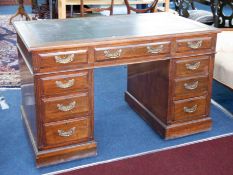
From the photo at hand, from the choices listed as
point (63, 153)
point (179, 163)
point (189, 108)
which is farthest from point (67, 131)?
point (189, 108)

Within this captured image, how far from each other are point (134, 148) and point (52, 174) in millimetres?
594

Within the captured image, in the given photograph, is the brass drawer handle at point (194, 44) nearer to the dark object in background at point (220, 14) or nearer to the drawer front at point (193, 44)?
the drawer front at point (193, 44)

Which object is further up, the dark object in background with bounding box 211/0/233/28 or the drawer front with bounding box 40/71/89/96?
the dark object in background with bounding box 211/0/233/28

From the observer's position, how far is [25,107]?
8.88 feet

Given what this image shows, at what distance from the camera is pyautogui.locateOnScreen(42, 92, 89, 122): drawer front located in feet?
7.41

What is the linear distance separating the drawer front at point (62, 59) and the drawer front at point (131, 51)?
96 millimetres

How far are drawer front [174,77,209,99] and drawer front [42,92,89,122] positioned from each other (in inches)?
25.3

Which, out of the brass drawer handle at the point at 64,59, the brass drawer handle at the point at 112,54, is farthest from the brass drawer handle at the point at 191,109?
the brass drawer handle at the point at 64,59

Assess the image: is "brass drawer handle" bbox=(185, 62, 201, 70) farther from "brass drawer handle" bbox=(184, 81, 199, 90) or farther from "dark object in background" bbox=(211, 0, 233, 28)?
"dark object in background" bbox=(211, 0, 233, 28)

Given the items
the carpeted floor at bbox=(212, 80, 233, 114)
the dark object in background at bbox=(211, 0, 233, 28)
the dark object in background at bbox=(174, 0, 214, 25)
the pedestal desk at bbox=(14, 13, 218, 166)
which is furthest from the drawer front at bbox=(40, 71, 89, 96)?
the dark object in background at bbox=(174, 0, 214, 25)

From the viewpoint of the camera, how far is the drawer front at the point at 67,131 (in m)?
2.33

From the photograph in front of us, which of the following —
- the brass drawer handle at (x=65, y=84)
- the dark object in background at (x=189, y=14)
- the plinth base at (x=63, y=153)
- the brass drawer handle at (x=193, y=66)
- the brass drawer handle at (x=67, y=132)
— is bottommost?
the plinth base at (x=63, y=153)

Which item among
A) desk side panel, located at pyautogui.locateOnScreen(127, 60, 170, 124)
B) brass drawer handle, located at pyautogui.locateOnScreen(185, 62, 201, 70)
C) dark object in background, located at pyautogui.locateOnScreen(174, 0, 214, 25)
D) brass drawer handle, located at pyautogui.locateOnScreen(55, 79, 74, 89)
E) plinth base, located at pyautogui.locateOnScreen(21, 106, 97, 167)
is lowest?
plinth base, located at pyautogui.locateOnScreen(21, 106, 97, 167)

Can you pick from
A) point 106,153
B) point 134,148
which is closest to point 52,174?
point 106,153
